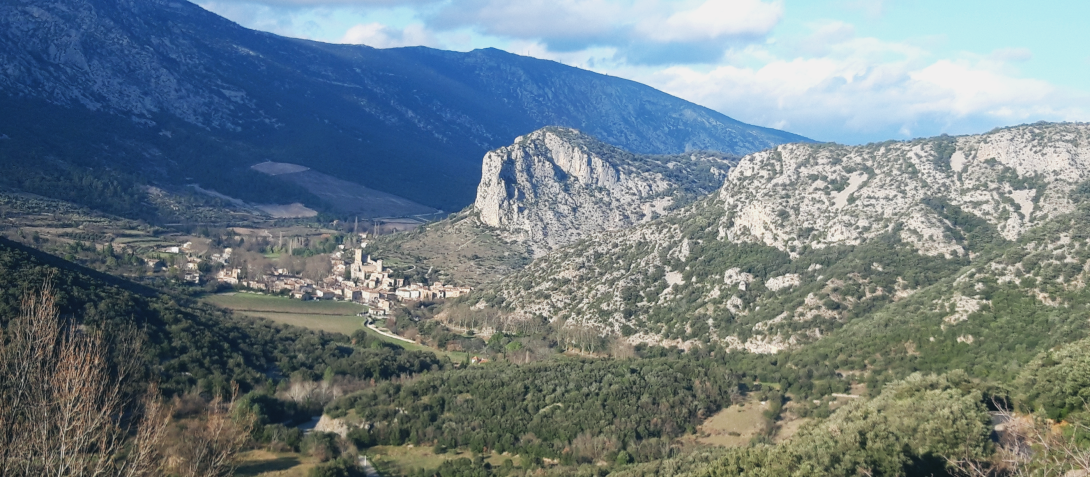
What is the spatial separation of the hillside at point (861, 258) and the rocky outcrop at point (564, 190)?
20006mm

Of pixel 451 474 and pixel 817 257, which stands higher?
pixel 817 257

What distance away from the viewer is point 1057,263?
49.6m

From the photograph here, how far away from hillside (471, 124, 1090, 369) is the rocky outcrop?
65.6 feet

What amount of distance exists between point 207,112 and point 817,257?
6016 inches

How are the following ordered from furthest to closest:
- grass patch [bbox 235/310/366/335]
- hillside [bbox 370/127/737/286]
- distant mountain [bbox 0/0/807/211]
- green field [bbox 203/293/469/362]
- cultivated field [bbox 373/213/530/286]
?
distant mountain [bbox 0/0/807/211] → hillside [bbox 370/127/737/286] → cultivated field [bbox 373/213/530/286] → grass patch [bbox 235/310/366/335] → green field [bbox 203/293/469/362]

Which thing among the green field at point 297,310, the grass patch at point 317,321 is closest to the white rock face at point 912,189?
the grass patch at point 317,321

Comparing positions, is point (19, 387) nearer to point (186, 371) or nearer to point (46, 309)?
point (46, 309)

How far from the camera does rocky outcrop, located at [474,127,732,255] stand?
358ft

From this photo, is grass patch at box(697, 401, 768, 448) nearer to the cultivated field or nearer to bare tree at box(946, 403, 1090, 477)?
bare tree at box(946, 403, 1090, 477)

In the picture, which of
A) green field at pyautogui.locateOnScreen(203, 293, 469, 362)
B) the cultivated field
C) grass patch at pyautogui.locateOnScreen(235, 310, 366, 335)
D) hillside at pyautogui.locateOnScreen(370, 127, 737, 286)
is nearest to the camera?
green field at pyautogui.locateOnScreen(203, 293, 469, 362)

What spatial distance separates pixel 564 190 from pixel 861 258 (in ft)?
185

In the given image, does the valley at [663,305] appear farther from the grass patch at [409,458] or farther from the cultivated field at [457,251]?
the cultivated field at [457,251]

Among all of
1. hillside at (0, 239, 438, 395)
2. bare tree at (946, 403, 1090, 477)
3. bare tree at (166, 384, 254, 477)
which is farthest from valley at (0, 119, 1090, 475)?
bare tree at (166, 384, 254, 477)

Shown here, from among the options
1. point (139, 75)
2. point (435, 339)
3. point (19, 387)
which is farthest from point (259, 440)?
point (139, 75)
